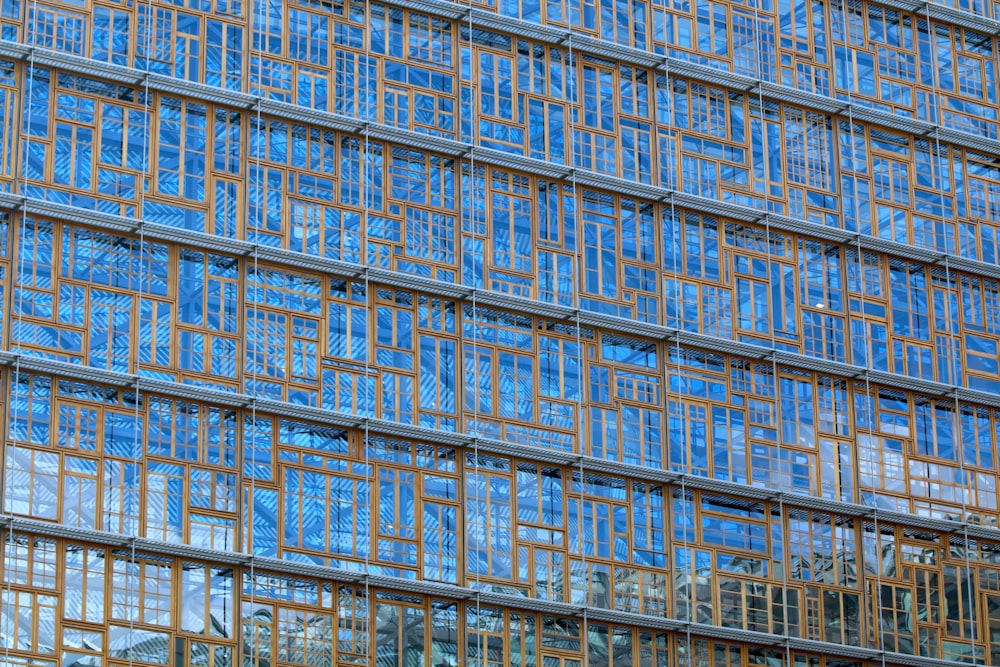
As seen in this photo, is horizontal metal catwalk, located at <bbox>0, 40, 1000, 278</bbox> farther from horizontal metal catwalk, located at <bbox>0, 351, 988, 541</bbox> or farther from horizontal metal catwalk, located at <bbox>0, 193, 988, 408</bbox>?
horizontal metal catwalk, located at <bbox>0, 351, 988, 541</bbox>

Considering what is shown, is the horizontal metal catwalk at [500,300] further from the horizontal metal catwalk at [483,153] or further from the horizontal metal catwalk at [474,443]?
the horizontal metal catwalk at [474,443]

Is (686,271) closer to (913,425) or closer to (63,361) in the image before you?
(913,425)

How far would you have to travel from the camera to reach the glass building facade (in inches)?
1710

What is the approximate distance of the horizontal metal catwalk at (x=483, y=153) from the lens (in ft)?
147

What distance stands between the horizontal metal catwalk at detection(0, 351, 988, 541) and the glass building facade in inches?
2.7

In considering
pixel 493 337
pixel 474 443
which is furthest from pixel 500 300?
pixel 474 443

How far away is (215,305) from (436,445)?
458 centimetres

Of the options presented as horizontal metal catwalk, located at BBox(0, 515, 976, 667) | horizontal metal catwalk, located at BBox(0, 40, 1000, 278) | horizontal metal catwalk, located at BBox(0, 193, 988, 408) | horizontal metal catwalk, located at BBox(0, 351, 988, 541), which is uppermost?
horizontal metal catwalk, located at BBox(0, 40, 1000, 278)

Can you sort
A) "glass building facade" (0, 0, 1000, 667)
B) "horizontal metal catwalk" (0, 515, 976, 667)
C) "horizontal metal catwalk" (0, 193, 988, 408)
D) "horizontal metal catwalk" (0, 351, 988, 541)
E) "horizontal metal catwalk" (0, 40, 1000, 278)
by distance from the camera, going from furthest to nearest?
"horizontal metal catwalk" (0, 40, 1000, 278) < "horizontal metal catwalk" (0, 193, 988, 408) < "glass building facade" (0, 0, 1000, 667) < "horizontal metal catwalk" (0, 351, 988, 541) < "horizontal metal catwalk" (0, 515, 976, 667)

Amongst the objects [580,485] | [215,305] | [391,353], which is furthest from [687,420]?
[215,305]

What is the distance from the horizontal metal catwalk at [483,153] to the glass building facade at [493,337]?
0.08 metres

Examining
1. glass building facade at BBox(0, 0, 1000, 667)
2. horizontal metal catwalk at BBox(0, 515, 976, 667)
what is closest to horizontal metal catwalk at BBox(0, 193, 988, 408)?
Answer: glass building facade at BBox(0, 0, 1000, 667)

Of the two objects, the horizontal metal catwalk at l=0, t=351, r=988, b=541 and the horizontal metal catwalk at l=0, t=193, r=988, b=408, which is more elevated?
the horizontal metal catwalk at l=0, t=193, r=988, b=408

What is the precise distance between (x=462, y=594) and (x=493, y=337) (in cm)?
487
